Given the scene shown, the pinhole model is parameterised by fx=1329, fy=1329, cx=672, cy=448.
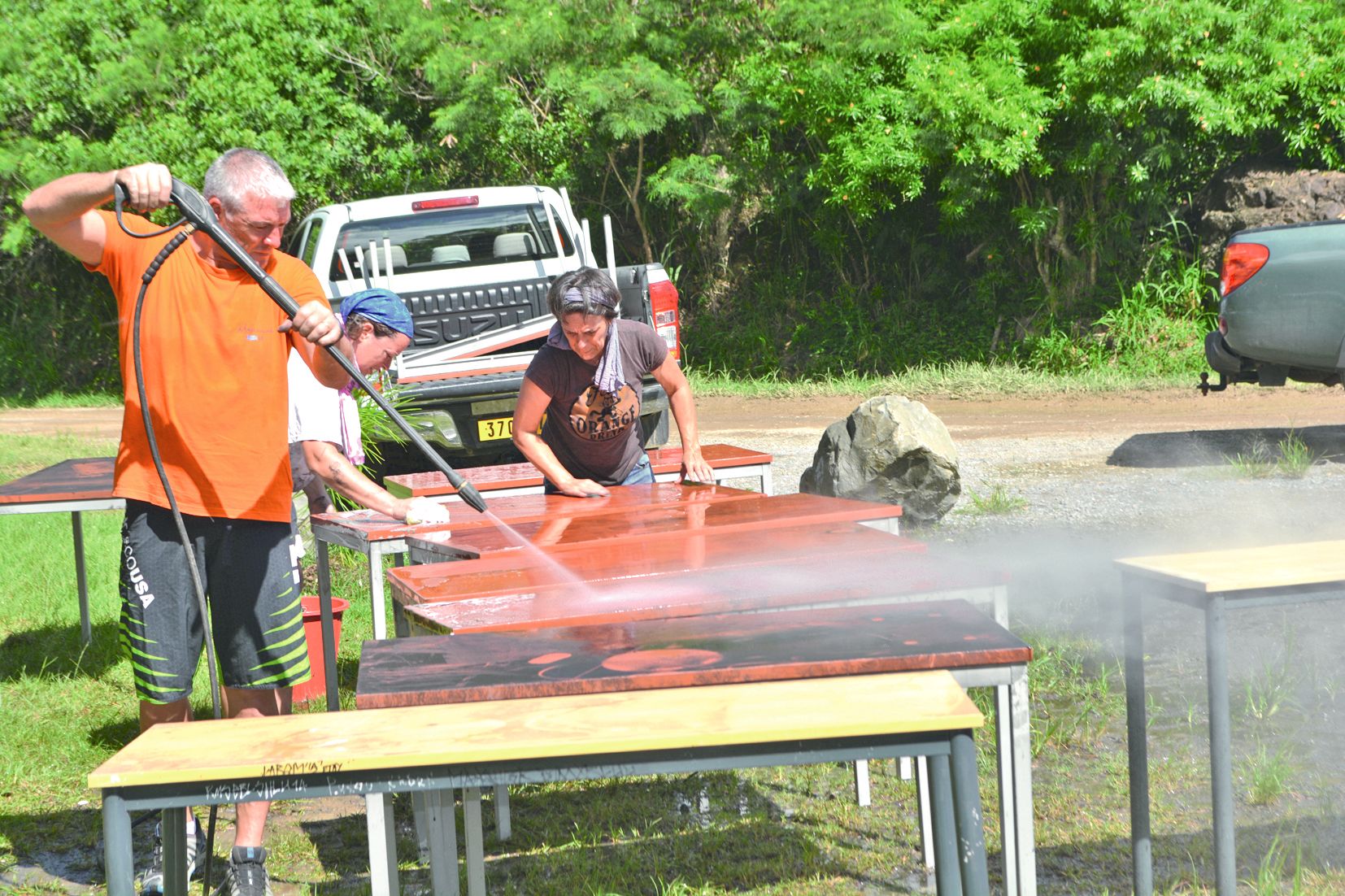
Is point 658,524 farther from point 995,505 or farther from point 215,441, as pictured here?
point 995,505

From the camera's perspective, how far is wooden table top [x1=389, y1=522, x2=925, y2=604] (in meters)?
3.10

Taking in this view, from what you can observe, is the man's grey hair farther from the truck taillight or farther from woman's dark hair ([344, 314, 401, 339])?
the truck taillight

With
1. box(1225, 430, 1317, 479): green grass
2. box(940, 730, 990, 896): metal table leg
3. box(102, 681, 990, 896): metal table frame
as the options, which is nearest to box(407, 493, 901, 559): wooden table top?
box(102, 681, 990, 896): metal table frame

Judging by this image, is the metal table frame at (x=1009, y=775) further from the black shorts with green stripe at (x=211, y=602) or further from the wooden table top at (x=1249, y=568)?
the black shorts with green stripe at (x=211, y=602)

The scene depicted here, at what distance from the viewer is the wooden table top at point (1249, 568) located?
270cm

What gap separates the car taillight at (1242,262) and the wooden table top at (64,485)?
7181 mm

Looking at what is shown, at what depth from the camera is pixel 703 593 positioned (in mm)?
2998

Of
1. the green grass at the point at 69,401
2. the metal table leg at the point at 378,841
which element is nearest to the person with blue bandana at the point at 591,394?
the metal table leg at the point at 378,841

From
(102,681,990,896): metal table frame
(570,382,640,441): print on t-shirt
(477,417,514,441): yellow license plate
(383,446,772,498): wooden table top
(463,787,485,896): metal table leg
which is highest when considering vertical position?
(570,382,640,441): print on t-shirt

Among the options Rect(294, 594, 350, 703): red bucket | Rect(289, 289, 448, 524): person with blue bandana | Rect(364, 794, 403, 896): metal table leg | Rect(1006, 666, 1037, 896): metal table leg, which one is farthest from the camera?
Rect(294, 594, 350, 703): red bucket

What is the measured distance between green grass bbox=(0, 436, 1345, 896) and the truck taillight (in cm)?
375

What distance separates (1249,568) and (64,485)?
426 centimetres

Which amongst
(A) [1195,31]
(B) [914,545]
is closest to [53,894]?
(B) [914,545]

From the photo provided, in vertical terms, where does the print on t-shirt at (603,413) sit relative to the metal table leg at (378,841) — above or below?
above
